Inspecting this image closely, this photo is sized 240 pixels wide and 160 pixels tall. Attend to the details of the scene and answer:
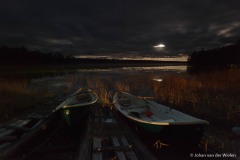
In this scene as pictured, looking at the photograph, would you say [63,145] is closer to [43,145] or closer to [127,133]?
[43,145]

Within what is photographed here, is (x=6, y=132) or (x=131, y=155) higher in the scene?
(x=6, y=132)

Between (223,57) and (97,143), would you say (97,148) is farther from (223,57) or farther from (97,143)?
(223,57)

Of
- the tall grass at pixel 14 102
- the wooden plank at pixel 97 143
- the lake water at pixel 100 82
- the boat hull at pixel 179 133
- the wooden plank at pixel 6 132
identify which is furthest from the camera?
the lake water at pixel 100 82

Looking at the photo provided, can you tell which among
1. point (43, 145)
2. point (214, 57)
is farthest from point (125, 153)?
point (214, 57)

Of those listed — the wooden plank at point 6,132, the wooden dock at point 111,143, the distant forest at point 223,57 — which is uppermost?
the distant forest at point 223,57

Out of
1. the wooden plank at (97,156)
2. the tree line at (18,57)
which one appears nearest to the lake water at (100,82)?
the wooden plank at (97,156)

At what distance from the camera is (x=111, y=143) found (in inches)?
238

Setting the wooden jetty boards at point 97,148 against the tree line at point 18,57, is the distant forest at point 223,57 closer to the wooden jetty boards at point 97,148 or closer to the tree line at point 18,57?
the wooden jetty boards at point 97,148

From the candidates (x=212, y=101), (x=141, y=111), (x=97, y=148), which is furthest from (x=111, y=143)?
(x=212, y=101)

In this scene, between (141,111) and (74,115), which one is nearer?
(74,115)

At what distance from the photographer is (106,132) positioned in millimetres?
7043

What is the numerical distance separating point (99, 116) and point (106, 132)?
2264 millimetres

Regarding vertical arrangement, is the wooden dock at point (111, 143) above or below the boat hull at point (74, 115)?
below

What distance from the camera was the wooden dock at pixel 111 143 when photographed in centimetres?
516
